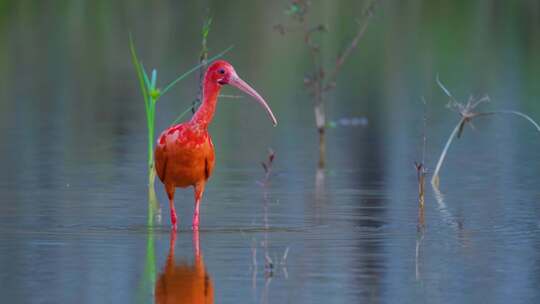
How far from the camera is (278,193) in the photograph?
1539 centimetres

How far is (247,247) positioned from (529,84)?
17947mm

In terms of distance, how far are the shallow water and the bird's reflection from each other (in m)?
0.02

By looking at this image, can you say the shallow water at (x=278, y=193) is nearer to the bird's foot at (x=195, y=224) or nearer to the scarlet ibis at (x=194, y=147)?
the bird's foot at (x=195, y=224)

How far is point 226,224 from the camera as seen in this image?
1307 cm

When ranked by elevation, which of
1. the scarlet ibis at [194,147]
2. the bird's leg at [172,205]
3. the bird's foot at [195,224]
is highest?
the scarlet ibis at [194,147]

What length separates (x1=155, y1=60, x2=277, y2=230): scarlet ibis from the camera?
12812mm

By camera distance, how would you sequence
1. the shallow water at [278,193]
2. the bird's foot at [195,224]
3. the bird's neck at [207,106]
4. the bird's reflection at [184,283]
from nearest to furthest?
the bird's reflection at [184,283] → the shallow water at [278,193] → the bird's foot at [195,224] → the bird's neck at [207,106]

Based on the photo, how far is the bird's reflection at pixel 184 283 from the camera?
9.76 metres

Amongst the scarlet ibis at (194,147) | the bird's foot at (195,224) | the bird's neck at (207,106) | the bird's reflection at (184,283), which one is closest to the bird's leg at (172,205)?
the scarlet ibis at (194,147)

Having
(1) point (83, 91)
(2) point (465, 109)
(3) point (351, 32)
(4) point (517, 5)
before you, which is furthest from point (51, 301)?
(4) point (517, 5)

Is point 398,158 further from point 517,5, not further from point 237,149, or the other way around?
point 517,5

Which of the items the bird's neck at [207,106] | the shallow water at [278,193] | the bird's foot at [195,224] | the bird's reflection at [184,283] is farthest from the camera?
the bird's neck at [207,106]

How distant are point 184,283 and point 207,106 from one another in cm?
288

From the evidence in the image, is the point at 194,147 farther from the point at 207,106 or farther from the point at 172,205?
the point at 172,205
